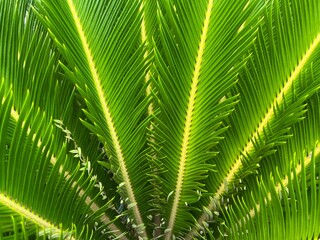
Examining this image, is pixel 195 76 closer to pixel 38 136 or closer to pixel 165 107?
pixel 165 107

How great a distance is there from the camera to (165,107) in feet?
3.30

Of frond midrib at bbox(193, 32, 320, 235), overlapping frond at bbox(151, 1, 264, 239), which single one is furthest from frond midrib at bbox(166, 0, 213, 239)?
frond midrib at bbox(193, 32, 320, 235)

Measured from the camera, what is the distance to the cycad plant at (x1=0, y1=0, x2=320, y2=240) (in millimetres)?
922

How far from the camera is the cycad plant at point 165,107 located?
0.92 metres

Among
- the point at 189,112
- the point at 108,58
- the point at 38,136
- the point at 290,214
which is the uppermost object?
the point at 108,58

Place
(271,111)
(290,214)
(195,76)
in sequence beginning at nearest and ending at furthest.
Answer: (290,214) → (195,76) → (271,111)

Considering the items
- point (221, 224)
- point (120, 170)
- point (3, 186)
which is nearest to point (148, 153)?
point (120, 170)

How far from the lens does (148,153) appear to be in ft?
3.68

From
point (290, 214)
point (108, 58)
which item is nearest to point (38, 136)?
point (108, 58)

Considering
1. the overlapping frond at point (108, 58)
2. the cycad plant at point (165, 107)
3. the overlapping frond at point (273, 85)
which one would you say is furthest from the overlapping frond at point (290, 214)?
the overlapping frond at point (108, 58)

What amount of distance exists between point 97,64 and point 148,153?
26 cm

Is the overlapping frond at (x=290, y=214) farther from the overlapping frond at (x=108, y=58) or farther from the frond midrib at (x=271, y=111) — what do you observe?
the overlapping frond at (x=108, y=58)

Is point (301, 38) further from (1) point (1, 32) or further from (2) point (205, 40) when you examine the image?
(1) point (1, 32)

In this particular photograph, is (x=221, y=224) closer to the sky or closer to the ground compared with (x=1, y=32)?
closer to the ground
